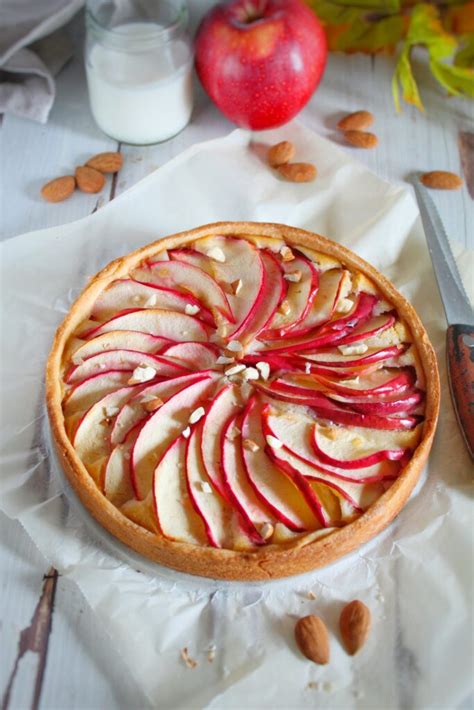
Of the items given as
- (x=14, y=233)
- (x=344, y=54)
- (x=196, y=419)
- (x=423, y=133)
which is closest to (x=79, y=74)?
(x=14, y=233)

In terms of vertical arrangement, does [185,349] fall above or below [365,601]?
above

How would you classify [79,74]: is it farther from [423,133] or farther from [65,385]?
[65,385]

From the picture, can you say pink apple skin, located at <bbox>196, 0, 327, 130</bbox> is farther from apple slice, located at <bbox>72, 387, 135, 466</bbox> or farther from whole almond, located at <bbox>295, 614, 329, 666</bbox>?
whole almond, located at <bbox>295, 614, 329, 666</bbox>

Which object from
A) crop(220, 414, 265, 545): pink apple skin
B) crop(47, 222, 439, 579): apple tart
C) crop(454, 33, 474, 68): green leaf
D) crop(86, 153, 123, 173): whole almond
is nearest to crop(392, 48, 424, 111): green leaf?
crop(454, 33, 474, 68): green leaf

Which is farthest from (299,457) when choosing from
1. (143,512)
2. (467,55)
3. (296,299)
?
(467,55)

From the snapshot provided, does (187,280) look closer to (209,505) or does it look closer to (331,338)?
(331,338)
